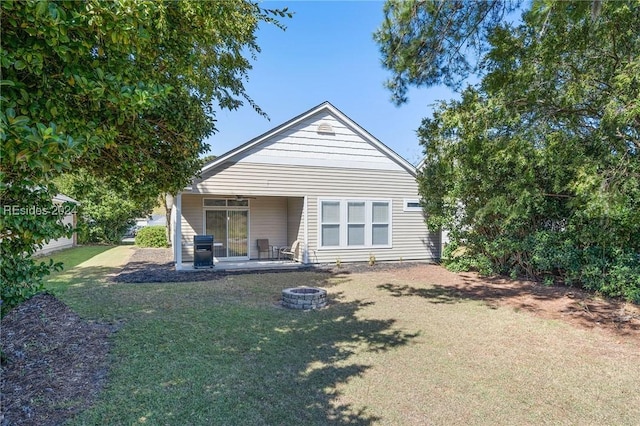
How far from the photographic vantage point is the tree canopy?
5.21m

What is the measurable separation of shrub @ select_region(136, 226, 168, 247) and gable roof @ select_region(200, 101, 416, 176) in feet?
34.4

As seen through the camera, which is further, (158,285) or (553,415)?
(158,285)

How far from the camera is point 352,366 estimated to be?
4.43m

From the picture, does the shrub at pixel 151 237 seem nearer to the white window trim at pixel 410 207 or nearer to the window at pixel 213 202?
the window at pixel 213 202

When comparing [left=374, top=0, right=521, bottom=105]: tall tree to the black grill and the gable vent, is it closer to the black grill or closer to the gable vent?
the gable vent

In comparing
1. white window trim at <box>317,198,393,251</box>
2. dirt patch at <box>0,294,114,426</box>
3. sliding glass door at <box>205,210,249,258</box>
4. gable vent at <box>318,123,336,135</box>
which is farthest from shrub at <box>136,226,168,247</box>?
dirt patch at <box>0,294,114,426</box>

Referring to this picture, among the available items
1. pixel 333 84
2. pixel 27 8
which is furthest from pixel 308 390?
pixel 333 84

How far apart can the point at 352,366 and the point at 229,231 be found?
1043 centimetres

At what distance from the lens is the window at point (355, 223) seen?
13.1m

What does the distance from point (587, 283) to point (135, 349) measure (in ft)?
31.9

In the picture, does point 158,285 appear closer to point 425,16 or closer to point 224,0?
point 224,0

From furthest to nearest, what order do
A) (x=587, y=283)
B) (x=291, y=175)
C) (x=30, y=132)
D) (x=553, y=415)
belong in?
(x=291, y=175) < (x=587, y=283) < (x=553, y=415) < (x=30, y=132)

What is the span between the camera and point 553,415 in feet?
11.3

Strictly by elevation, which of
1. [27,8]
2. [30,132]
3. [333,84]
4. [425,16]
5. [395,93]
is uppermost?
[333,84]
